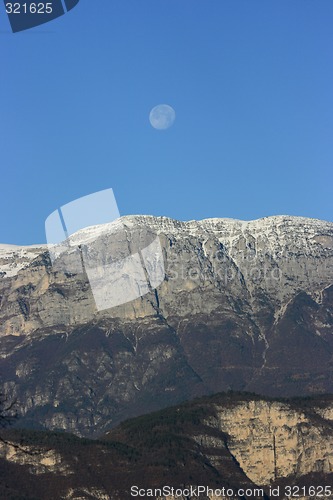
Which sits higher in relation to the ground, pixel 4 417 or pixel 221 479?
pixel 4 417

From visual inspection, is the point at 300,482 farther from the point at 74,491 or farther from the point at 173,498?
the point at 74,491

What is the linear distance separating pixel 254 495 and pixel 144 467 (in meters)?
21.9

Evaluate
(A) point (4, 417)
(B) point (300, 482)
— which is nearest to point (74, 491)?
(B) point (300, 482)

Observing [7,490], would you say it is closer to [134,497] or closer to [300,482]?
[134,497]

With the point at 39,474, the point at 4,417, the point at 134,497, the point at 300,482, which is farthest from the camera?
the point at 300,482

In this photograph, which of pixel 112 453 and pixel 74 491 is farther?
pixel 112 453

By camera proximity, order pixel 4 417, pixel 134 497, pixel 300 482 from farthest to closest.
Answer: pixel 300 482, pixel 134 497, pixel 4 417

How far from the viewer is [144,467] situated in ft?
603

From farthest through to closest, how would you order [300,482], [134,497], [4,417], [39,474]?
Result: 1. [300,482]
2. [39,474]
3. [134,497]
4. [4,417]

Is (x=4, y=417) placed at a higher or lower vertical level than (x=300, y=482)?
higher

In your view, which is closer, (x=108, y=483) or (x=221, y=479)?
(x=108, y=483)

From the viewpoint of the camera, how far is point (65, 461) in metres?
182

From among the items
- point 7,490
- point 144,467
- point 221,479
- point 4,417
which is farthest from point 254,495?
point 4,417

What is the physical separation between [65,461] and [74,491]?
13636 mm
